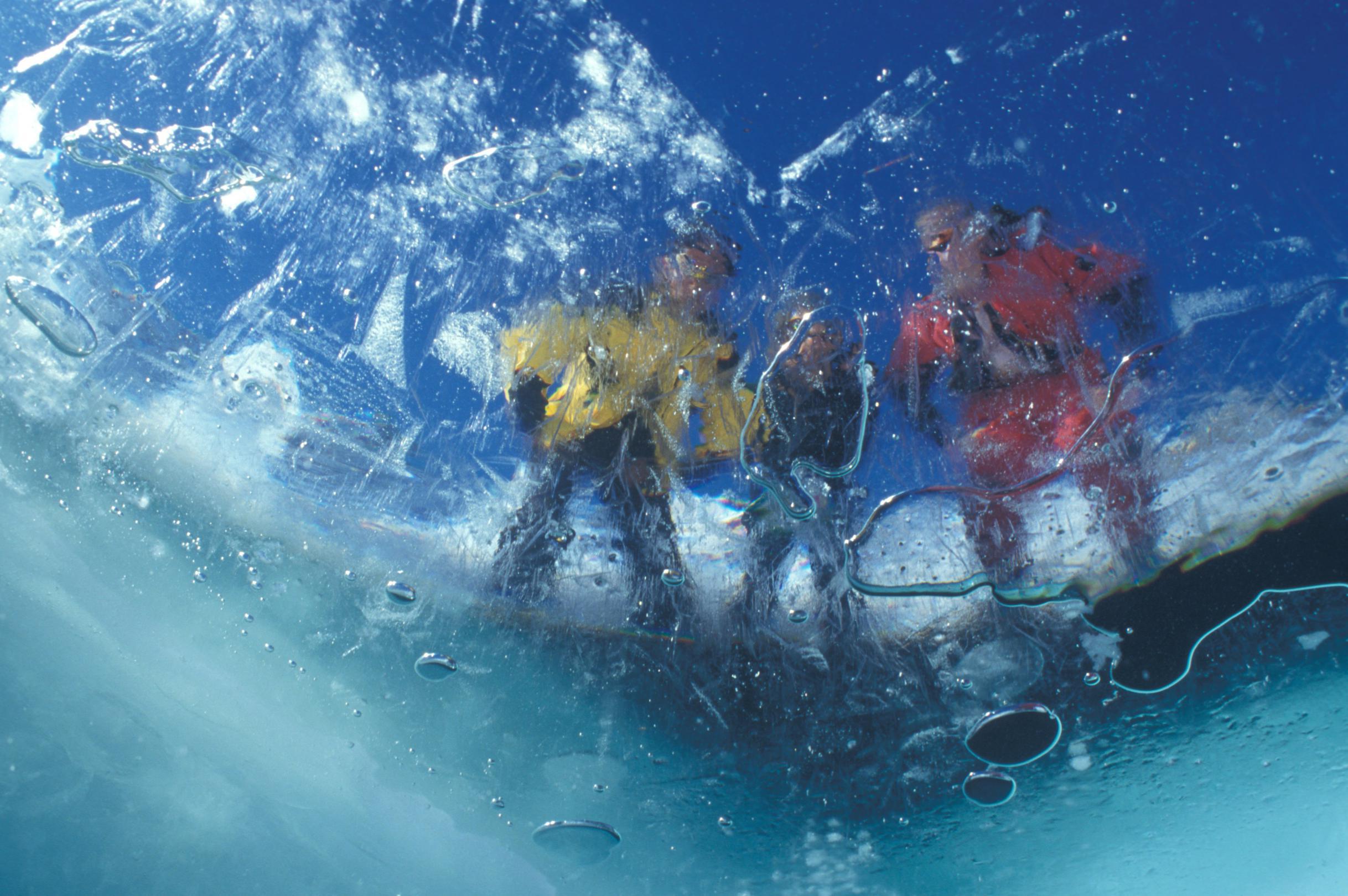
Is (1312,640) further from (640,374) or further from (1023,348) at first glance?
(640,374)

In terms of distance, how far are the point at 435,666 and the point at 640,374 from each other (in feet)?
29.6

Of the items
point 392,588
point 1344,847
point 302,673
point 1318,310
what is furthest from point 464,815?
point 1344,847

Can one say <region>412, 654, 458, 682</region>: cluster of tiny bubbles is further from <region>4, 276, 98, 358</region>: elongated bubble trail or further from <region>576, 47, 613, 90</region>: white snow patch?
<region>576, 47, 613, 90</region>: white snow patch

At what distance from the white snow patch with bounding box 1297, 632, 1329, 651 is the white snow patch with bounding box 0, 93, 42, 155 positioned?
49.1ft

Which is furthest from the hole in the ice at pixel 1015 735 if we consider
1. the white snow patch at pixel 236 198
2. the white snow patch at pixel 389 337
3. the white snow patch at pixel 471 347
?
the white snow patch at pixel 236 198

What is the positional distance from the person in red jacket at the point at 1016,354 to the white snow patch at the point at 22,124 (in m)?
7.34

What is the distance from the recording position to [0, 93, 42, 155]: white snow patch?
4926 mm

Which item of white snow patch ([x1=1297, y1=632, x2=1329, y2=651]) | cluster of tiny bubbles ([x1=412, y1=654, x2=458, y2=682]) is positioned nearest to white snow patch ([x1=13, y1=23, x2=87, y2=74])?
cluster of tiny bubbles ([x1=412, y1=654, x2=458, y2=682])

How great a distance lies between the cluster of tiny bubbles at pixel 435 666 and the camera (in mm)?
11211

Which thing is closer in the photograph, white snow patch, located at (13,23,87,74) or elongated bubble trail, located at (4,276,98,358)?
white snow patch, located at (13,23,87,74)

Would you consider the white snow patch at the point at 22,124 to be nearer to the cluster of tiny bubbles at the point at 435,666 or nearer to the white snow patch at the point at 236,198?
the white snow patch at the point at 236,198

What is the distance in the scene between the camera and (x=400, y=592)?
9586 millimetres

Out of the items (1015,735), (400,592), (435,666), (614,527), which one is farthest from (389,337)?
(1015,735)

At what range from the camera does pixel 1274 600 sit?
7055mm
